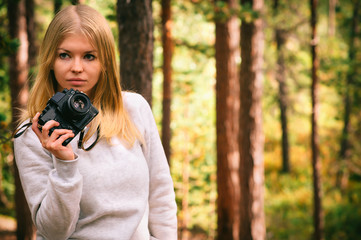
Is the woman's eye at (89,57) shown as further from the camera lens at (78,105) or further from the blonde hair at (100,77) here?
the camera lens at (78,105)

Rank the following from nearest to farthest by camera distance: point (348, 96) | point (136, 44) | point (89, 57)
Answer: point (89, 57)
point (136, 44)
point (348, 96)

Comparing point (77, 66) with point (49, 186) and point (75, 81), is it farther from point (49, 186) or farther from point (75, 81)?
point (49, 186)

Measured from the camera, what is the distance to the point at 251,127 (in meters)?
8.47

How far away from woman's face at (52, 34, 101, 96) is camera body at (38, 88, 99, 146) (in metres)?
0.22

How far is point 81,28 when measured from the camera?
1783mm

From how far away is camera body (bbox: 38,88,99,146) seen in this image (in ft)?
5.21

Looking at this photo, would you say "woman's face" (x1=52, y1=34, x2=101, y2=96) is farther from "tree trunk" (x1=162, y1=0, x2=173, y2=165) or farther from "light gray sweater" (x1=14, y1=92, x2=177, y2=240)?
"tree trunk" (x1=162, y1=0, x2=173, y2=165)

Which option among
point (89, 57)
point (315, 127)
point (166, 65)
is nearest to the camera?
point (89, 57)

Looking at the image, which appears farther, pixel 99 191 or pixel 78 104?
pixel 99 191

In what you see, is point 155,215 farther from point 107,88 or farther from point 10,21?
point 10,21

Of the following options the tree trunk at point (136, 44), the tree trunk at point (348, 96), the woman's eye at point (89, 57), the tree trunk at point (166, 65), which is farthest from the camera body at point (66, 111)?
the tree trunk at point (348, 96)

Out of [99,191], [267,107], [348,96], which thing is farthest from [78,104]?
[267,107]

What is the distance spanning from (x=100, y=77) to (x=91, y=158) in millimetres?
450

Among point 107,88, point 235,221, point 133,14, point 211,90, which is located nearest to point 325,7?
point 211,90
